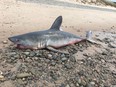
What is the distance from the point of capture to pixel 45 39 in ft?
25.8

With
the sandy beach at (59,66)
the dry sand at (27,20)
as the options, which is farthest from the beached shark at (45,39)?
the dry sand at (27,20)

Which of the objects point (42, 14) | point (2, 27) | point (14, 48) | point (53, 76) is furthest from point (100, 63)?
point (42, 14)

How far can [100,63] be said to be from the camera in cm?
753

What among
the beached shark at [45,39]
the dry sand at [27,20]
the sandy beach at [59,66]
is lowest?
the dry sand at [27,20]

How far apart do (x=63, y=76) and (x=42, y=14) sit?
897 centimetres

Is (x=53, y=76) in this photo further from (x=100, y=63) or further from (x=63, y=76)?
(x=100, y=63)

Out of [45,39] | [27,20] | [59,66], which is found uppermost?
[45,39]

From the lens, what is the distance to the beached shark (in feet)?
24.6

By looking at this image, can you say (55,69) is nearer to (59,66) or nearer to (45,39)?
(59,66)

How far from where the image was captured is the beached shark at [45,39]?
749 cm

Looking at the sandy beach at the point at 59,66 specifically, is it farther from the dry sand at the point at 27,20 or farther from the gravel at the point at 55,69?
the dry sand at the point at 27,20

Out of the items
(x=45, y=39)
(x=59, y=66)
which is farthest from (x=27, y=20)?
(x=59, y=66)

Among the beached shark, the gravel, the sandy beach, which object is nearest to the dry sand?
the sandy beach

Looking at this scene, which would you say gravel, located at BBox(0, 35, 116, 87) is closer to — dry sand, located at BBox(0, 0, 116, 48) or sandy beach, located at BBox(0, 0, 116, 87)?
sandy beach, located at BBox(0, 0, 116, 87)
